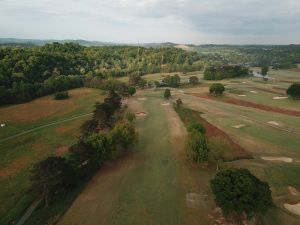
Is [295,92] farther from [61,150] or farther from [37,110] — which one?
[37,110]

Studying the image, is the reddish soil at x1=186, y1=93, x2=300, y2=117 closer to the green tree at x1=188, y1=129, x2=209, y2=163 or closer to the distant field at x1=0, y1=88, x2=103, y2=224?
the distant field at x1=0, y1=88, x2=103, y2=224

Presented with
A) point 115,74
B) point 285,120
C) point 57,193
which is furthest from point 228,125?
point 115,74

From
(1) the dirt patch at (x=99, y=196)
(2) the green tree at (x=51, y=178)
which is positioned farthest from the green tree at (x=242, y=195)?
(2) the green tree at (x=51, y=178)

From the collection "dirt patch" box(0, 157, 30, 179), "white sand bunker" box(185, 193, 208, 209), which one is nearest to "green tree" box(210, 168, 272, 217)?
"white sand bunker" box(185, 193, 208, 209)

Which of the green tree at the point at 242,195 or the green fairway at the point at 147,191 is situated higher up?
the green tree at the point at 242,195

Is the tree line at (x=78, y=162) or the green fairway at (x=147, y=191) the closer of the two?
the green fairway at (x=147, y=191)

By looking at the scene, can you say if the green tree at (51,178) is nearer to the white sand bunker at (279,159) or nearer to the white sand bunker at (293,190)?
the white sand bunker at (293,190)

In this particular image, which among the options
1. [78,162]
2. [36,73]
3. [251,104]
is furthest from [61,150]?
[36,73]
